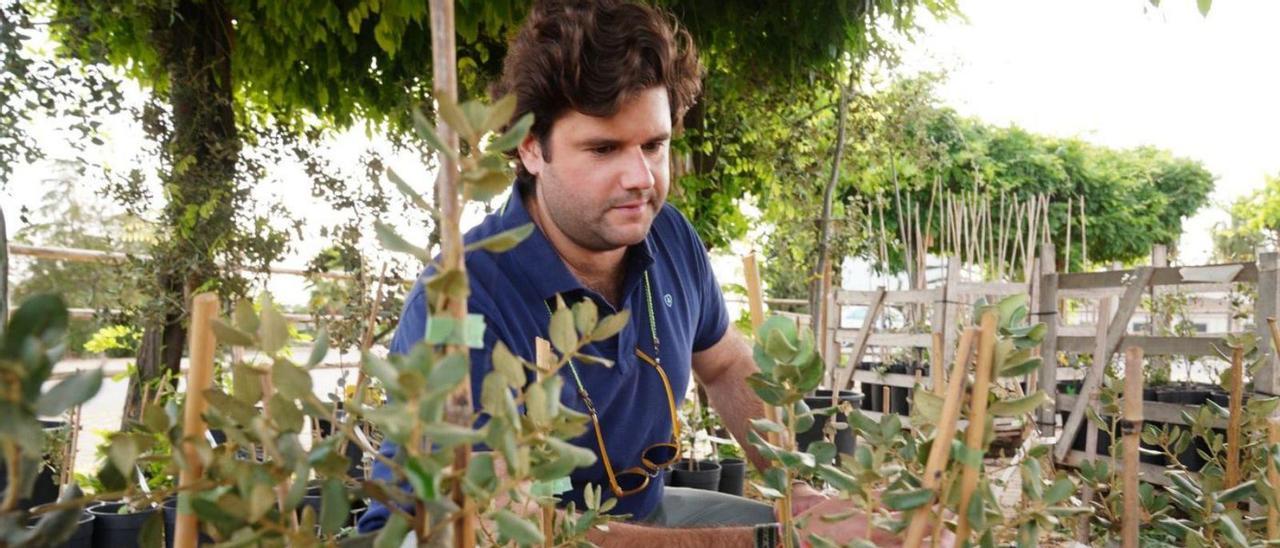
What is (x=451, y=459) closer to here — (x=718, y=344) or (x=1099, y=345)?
(x=718, y=344)

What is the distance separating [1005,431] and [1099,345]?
264cm

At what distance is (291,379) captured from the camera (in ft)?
1.31

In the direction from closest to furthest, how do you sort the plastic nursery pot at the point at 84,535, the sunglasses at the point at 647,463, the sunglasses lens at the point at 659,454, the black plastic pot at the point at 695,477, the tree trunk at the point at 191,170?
the sunglasses at the point at 647,463 → the sunglasses lens at the point at 659,454 → the plastic nursery pot at the point at 84,535 → the tree trunk at the point at 191,170 → the black plastic pot at the point at 695,477

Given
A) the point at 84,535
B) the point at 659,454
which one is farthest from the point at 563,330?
the point at 84,535

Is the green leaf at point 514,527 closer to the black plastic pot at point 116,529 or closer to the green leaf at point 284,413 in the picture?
the green leaf at point 284,413

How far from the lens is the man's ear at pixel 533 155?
191cm

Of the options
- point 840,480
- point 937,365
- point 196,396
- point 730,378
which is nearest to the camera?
point 196,396

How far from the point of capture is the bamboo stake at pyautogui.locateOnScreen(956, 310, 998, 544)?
484 mm

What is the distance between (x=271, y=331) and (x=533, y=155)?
1528 mm

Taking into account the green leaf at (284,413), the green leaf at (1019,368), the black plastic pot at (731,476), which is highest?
the green leaf at (1019,368)

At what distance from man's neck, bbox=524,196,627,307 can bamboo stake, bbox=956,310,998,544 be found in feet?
4.71

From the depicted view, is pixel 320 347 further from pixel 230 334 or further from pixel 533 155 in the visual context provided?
pixel 533 155

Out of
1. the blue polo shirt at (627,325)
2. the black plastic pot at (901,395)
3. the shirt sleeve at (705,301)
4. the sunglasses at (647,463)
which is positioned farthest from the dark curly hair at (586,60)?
the black plastic pot at (901,395)

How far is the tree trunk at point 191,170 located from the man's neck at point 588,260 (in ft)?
8.44
